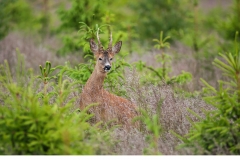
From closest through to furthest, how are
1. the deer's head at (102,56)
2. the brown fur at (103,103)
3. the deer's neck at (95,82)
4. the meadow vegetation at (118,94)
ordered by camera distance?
1. the meadow vegetation at (118,94)
2. the brown fur at (103,103)
3. the deer's neck at (95,82)
4. the deer's head at (102,56)

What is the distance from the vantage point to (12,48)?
498 inches

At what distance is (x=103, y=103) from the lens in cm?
683

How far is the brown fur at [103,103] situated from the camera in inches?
262

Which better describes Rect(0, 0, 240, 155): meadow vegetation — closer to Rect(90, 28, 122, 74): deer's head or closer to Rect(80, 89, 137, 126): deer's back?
Rect(80, 89, 137, 126): deer's back

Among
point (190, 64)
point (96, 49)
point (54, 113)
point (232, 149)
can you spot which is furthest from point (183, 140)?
point (190, 64)

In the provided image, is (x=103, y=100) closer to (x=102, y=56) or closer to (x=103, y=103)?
(x=103, y=103)

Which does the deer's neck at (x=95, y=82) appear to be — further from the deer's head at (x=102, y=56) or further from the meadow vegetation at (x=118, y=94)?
the meadow vegetation at (x=118, y=94)

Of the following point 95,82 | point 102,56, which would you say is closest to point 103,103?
point 95,82

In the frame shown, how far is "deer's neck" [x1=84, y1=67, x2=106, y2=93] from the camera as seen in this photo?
699cm

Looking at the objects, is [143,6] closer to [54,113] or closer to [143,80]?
[143,80]

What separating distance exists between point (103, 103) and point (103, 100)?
51 millimetres

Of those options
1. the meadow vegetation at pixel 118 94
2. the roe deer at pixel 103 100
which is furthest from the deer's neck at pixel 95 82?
the meadow vegetation at pixel 118 94

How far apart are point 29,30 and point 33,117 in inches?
499

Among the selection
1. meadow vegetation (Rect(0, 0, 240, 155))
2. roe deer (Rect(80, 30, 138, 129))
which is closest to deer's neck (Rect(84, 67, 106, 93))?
roe deer (Rect(80, 30, 138, 129))
